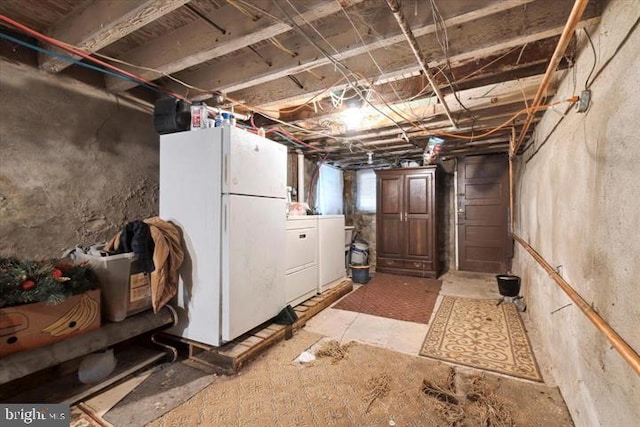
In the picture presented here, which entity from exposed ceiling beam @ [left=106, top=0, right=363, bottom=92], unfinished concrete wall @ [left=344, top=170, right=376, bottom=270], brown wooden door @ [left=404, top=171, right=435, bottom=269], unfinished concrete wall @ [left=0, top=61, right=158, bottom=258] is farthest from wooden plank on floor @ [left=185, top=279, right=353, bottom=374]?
unfinished concrete wall @ [left=344, top=170, right=376, bottom=270]

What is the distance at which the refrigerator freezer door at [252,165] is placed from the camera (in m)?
1.99

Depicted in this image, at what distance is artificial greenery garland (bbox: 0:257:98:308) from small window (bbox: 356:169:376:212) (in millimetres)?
4972

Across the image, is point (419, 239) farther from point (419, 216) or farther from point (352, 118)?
point (352, 118)

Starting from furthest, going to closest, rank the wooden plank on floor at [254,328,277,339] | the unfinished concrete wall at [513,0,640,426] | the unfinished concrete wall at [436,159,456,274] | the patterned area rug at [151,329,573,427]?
the unfinished concrete wall at [436,159,456,274]
the wooden plank on floor at [254,328,277,339]
the patterned area rug at [151,329,573,427]
the unfinished concrete wall at [513,0,640,426]

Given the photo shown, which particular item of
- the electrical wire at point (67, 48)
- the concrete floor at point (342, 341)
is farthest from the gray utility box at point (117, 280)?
the electrical wire at point (67, 48)

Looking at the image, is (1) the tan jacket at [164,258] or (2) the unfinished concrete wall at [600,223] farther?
(1) the tan jacket at [164,258]

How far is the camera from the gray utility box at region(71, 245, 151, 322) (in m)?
1.76

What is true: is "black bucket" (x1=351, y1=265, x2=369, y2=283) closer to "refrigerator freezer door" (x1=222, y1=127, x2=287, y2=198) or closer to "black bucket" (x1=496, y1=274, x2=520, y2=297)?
"black bucket" (x1=496, y1=274, x2=520, y2=297)

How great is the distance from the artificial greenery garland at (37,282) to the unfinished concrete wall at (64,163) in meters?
0.47

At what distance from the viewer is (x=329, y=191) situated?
17.7 ft

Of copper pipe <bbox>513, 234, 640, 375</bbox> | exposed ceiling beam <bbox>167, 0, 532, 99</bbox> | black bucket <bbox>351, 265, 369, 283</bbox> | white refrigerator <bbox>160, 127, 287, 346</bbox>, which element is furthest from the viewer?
black bucket <bbox>351, 265, 369, 283</bbox>

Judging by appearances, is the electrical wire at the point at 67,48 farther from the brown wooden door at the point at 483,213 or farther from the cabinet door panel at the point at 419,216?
the brown wooden door at the point at 483,213

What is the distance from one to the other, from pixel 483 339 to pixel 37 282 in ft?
10.4

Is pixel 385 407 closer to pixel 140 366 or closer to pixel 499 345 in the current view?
pixel 499 345
